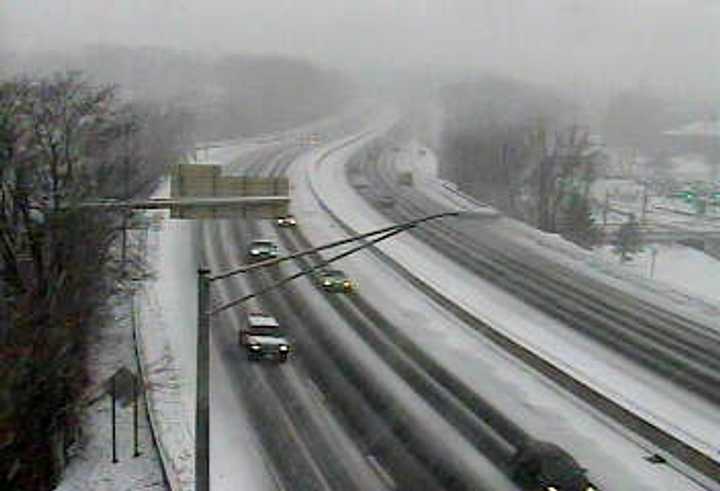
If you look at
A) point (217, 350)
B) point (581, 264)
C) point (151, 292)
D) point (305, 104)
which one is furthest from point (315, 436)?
point (305, 104)

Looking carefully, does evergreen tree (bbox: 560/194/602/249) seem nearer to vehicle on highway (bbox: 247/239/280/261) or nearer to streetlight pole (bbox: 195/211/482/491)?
vehicle on highway (bbox: 247/239/280/261)

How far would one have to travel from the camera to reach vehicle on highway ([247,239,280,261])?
163 feet

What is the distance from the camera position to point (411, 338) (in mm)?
37000

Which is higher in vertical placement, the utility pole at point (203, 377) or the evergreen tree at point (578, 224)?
the utility pole at point (203, 377)

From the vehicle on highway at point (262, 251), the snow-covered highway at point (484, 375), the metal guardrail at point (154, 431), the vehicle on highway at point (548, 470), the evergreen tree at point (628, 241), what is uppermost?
the vehicle on highway at point (262, 251)

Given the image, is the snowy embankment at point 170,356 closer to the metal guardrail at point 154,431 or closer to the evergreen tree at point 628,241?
the metal guardrail at point 154,431

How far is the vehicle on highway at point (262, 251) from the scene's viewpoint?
49781 mm

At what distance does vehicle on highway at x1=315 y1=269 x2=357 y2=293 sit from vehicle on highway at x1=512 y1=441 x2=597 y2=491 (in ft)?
66.7

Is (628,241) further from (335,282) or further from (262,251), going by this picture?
(335,282)

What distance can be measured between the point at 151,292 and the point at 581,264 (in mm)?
22686

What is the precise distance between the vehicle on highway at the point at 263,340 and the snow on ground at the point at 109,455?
12.8 feet

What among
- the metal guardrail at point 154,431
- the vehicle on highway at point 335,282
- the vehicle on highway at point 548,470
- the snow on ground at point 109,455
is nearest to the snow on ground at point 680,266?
the vehicle on highway at point 335,282

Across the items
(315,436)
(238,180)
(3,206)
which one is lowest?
(315,436)

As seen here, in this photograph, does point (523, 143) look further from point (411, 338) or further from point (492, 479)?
point (492, 479)
